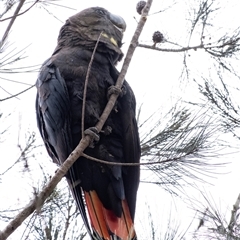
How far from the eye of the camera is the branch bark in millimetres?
1544

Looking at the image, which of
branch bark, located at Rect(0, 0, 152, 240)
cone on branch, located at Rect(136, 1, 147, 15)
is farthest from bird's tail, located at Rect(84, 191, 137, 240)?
cone on branch, located at Rect(136, 1, 147, 15)

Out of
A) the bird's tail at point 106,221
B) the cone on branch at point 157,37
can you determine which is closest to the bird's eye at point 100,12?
the cone on branch at point 157,37

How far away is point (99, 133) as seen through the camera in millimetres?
2354

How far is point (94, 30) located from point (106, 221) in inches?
38.5

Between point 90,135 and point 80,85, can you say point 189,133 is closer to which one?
point 90,135

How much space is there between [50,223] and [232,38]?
1255 millimetres

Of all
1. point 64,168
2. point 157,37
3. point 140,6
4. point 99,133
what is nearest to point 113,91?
point 99,133

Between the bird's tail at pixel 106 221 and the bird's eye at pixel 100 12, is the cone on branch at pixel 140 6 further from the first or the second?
the bird's tail at pixel 106 221


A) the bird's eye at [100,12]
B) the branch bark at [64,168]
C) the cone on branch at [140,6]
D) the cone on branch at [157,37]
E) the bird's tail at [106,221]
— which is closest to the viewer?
the branch bark at [64,168]

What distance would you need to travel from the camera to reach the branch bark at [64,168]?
1.54 metres

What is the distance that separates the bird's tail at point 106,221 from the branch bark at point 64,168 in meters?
0.38

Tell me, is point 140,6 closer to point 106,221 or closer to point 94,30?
point 94,30

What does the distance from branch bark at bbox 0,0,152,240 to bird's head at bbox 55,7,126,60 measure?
28 cm

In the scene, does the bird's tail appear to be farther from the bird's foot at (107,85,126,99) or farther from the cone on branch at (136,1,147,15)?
the cone on branch at (136,1,147,15)
